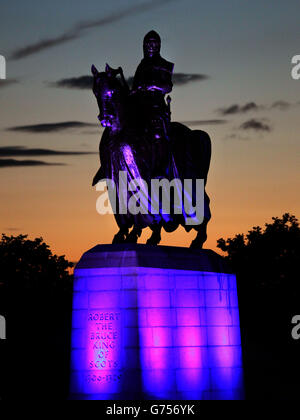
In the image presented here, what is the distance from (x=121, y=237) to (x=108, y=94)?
423 centimetres

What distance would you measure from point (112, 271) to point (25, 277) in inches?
1166

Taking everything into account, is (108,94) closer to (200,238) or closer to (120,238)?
(120,238)

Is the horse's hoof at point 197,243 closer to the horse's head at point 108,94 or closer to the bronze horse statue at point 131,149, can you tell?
the bronze horse statue at point 131,149

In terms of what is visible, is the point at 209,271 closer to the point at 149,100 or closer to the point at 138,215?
the point at 138,215

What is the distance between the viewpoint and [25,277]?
5438 centimetres

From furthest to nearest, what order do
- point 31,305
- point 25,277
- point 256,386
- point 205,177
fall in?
1. point 25,277
2. point 31,305
3. point 256,386
4. point 205,177

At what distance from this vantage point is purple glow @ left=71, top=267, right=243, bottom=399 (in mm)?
24859

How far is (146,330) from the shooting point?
25.2 meters

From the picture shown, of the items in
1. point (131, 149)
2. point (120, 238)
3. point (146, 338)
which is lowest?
point (146, 338)
